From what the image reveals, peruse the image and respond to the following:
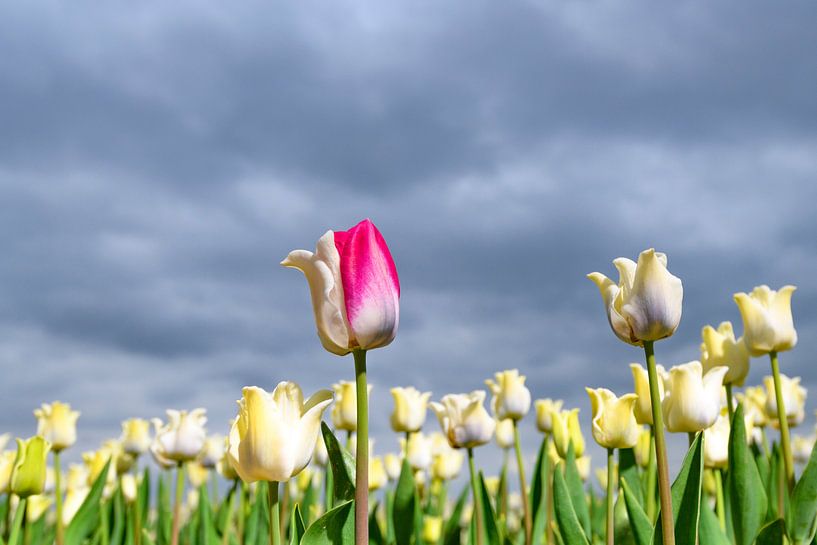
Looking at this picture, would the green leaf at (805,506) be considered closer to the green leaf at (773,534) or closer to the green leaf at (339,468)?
the green leaf at (773,534)

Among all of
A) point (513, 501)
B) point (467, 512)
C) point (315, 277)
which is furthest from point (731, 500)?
point (513, 501)

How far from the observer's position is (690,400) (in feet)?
9.04

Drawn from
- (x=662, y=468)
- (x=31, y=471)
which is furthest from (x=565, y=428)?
(x=31, y=471)

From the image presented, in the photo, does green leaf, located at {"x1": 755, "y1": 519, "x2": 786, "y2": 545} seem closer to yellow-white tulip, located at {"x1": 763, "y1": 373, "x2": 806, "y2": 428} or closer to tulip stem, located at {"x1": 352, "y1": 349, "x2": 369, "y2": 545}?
tulip stem, located at {"x1": 352, "y1": 349, "x2": 369, "y2": 545}

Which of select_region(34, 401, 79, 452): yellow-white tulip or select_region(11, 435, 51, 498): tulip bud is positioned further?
select_region(34, 401, 79, 452): yellow-white tulip

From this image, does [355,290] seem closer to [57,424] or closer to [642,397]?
[642,397]

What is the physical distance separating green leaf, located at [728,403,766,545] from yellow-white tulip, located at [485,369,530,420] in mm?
1714

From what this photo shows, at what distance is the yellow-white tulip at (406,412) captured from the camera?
5.13 metres

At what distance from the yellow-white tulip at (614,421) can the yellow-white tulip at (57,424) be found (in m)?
3.98

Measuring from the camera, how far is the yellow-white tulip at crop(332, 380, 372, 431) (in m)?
4.70

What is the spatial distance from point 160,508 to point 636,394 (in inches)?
159

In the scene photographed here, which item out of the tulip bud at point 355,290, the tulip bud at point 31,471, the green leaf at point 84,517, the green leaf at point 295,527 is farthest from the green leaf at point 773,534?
the green leaf at point 84,517

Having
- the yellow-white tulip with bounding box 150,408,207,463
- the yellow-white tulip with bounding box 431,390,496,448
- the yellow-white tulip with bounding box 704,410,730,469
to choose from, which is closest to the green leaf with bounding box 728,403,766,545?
the yellow-white tulip with bounding box 704,410,730,469

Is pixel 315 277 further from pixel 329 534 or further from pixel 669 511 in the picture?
pixel 669 511
